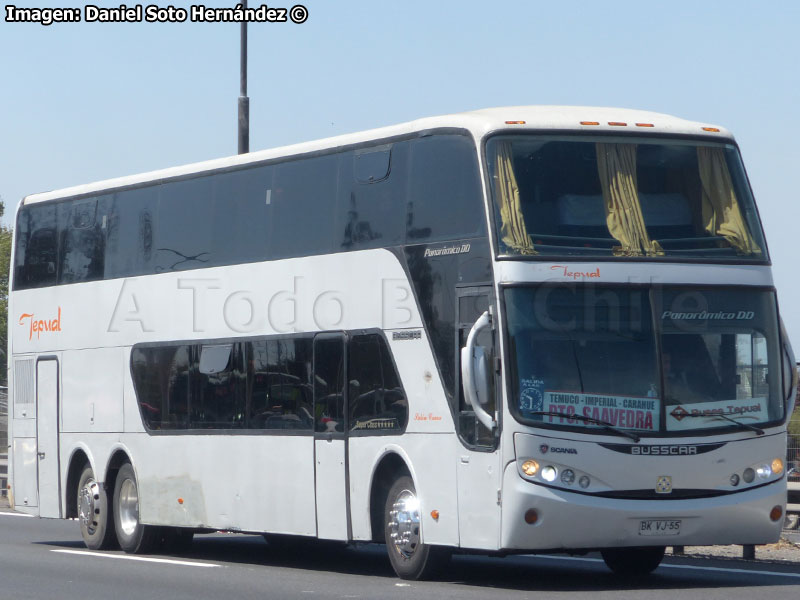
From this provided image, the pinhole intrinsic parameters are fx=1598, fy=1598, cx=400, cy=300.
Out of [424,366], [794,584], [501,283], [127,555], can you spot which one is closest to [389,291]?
[424,366]

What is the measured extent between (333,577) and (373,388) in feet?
6.42

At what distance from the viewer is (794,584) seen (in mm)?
13953

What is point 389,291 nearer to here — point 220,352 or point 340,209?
point 340,209

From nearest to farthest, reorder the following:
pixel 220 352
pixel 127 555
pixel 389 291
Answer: pixel 389 291 < pixel 220 352 < pixel 127 555

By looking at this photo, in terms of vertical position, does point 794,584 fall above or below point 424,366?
below

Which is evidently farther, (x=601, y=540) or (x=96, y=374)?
(x=96, y=374)

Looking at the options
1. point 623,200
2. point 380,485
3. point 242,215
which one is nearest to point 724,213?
point 623,200

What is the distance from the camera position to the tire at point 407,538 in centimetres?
1453

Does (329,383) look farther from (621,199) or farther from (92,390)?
(92,390)

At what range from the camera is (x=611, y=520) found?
13164mm

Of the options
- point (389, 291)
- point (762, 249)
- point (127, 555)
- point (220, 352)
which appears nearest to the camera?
point (762, 249)

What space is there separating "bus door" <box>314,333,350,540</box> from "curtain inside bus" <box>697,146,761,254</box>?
3.84 m

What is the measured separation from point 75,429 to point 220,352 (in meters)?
3.80

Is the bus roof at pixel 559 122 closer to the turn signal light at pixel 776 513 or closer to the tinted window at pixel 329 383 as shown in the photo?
the tinted window at pixel 329 383
